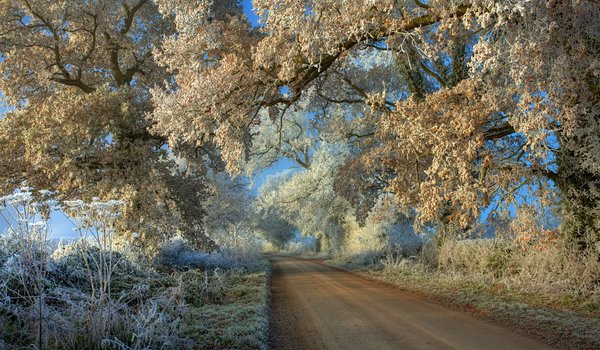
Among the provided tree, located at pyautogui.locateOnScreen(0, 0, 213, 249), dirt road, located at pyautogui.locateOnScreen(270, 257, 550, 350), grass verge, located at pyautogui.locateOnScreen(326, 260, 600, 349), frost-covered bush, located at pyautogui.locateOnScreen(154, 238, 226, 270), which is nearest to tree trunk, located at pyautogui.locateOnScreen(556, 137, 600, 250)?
grass verge, located at pyautogui.locateOnScreen(326, 260, 600, 349)

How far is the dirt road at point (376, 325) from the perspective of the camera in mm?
6355

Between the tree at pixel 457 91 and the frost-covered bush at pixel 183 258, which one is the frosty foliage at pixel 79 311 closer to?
the tree at pixel 457 91

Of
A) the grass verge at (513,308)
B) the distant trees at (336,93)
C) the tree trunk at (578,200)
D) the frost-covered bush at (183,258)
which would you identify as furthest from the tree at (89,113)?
the tree trunk at (578,200)

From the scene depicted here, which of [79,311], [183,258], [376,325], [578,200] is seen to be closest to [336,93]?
[183,258]

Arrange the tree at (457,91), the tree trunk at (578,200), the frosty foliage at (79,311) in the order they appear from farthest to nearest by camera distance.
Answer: the tree trunk at (578,200), the tree at (457,91), the frosty foliage at (79,311)

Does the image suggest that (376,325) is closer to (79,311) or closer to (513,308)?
(513,308)

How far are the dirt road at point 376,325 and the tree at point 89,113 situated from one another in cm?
637

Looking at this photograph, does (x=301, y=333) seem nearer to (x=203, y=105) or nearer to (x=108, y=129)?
(x=203, y=105)

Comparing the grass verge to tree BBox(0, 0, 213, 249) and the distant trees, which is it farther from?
tree BBox(0, 0, 213, 249)

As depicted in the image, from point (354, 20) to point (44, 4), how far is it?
11679mm

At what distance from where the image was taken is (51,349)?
16.8ft

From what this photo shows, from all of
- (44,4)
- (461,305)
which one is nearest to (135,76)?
(44,4)

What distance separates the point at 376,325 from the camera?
24.5 feet

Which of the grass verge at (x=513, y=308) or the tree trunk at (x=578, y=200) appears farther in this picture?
the tree trunk at (x=578, y=200)
